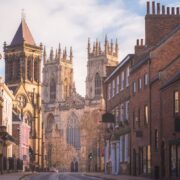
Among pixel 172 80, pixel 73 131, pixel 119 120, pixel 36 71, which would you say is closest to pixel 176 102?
pixel 172 80

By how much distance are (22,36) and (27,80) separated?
12155mm

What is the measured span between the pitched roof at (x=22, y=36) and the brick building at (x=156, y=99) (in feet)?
305

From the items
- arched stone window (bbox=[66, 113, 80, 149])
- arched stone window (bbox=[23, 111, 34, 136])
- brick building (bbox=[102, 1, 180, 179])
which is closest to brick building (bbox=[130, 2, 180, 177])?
brick building (bbox=[102, 1, 180, 179])

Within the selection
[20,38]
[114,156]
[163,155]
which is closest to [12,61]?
[20,38]

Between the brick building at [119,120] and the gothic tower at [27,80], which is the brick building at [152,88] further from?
the gothic tower at [27,80]

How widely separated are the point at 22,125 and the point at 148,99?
6545cm

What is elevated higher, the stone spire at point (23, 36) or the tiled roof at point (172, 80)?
the stone spire at point (23, 36)

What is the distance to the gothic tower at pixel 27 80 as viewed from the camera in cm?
14500

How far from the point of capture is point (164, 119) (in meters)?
47.2

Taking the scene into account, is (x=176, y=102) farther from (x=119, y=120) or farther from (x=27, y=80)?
(x=27, y=80)

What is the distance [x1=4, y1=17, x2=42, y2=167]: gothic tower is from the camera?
14500 cm

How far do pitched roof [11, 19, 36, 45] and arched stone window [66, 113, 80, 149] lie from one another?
136ft

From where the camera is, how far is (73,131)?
634 ft

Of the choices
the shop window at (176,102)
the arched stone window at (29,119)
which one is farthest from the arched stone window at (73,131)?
the shop window at (176,102)
